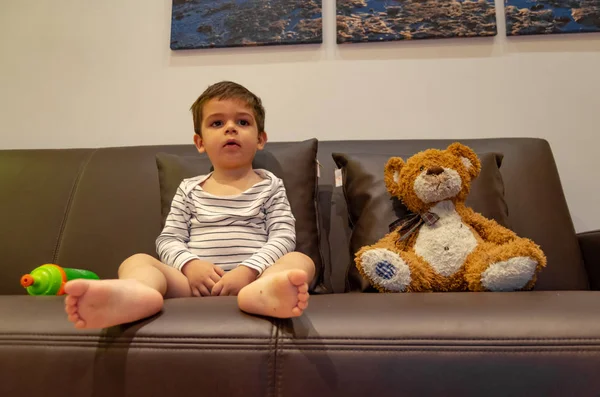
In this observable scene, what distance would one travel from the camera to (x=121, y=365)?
25.0 inches

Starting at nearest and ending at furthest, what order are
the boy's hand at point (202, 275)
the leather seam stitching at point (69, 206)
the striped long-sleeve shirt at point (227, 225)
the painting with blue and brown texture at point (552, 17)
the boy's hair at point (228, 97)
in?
the boy's hand at point (202, 275) < the striped long-sleeve shirt at point (227, 225) < the boy's hair at point (228, 97) < the leather seam stitching at point (69, 206) < the painting with blue and brown texture at point (552, 17)

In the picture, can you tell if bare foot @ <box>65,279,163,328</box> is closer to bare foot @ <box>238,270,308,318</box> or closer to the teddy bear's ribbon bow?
bare foot @ <box>238,270,308,318</box>

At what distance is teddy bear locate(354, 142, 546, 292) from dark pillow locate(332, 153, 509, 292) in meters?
0.05

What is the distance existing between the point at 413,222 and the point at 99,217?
2.94ft

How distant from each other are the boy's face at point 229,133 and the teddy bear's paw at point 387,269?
433 millimetres

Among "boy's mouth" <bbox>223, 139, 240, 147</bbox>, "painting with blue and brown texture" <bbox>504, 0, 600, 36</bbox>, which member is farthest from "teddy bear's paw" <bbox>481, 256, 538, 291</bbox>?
"painting with blue and brown texture" <bbox>504, 0, 600, 36</bbox>

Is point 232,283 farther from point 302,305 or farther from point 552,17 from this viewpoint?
point 552,17

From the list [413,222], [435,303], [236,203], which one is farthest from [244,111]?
[435,303]

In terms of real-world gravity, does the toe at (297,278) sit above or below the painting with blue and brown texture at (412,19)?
below

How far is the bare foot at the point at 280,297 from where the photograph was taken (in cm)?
66

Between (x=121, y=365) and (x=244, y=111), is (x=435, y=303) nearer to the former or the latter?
(x=121, y=365)

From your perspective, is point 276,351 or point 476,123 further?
point 476,123

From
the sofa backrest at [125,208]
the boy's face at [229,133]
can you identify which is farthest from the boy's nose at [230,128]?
the sofa backrest at [125,208]

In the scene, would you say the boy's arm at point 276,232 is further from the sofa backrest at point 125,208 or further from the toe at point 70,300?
the toe at point 70,300
